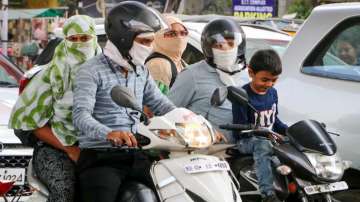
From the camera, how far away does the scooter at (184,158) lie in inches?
157

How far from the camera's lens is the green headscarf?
4871mm

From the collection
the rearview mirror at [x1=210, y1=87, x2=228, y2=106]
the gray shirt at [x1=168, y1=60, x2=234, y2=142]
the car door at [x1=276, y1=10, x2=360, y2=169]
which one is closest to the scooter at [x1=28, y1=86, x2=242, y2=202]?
the rearview mirror at [x1=210, y1=87, x2=228, y2=106]

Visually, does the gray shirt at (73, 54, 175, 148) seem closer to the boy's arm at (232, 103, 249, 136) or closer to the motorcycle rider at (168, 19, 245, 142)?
the boy's arm at (232, 103, 249, 136)

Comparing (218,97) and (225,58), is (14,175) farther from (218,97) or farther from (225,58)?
(218,97)

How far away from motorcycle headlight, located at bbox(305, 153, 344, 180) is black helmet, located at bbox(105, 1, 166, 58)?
42.8 inches

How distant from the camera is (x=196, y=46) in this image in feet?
29.4

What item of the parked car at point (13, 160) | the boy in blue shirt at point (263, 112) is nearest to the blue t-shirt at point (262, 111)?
the boy in blue shirt at point (263, 112)

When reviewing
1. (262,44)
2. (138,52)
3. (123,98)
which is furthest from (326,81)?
(262,44)

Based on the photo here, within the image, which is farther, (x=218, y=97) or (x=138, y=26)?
(x=138, y=26)

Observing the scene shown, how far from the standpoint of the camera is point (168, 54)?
682 centimetres

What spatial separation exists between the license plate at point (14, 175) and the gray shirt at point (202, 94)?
1.78m

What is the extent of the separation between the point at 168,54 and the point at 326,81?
4.52ft

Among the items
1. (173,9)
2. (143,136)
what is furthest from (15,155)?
(173,9)

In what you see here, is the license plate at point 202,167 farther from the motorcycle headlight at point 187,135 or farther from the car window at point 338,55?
the car window at point 338,55
